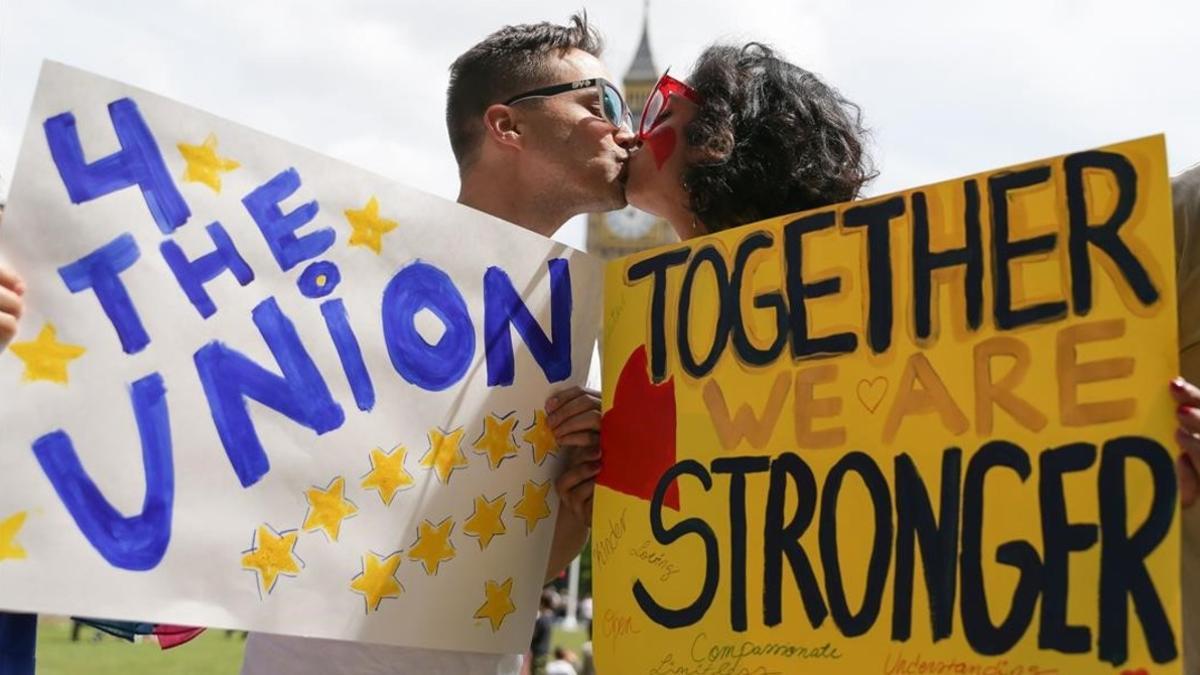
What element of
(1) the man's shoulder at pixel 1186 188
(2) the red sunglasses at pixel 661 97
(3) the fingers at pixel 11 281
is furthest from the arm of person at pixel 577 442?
(1) the man's shoulder at pixel 1186 188

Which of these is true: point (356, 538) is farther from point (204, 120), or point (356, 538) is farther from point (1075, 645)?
point (1075, 645)

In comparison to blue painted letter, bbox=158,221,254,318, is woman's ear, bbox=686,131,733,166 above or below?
above

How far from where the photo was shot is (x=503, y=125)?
123 inches

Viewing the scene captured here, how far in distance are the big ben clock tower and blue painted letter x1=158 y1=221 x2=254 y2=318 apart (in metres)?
62.7

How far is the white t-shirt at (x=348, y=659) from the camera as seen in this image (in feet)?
7.74

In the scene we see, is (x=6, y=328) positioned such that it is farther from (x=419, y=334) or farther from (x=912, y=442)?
(x=912, y=442)

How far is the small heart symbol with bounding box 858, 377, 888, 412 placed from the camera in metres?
1.97

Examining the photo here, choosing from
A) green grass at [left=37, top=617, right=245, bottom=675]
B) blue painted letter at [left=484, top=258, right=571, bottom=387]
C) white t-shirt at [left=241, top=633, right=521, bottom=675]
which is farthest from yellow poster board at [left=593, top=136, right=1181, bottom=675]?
green grass at [left=37, top=617, right=245, bottom=675]

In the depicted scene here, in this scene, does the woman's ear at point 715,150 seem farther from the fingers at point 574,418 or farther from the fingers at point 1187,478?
the fingers at point 1187,478

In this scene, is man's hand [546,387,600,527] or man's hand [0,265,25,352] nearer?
man's hand [0,265,25,352]

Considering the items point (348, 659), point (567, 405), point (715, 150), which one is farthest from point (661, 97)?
point (348, 659)

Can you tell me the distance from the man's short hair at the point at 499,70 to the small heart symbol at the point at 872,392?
1495 millimetres

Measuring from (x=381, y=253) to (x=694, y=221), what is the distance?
661 millimetres

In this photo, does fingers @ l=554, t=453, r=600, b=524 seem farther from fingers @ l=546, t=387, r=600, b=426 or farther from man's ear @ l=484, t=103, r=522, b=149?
man's ear @ l=484, t=103, r=522, b=149
